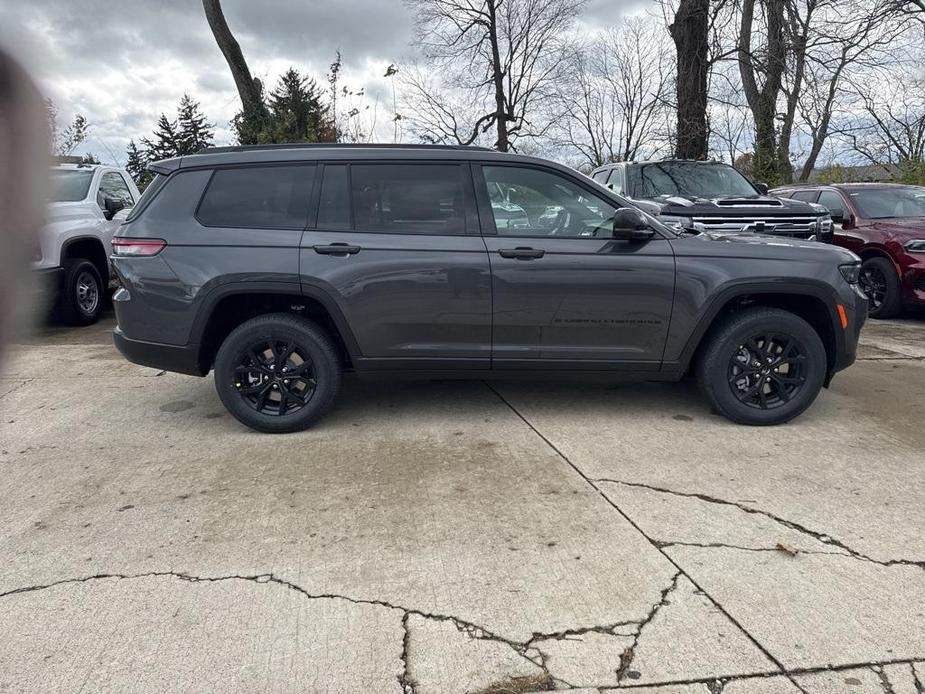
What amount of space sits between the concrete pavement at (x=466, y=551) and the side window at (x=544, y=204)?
1294 mm

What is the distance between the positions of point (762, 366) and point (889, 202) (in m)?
6.65

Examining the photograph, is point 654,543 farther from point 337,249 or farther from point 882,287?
Result: point 882,287

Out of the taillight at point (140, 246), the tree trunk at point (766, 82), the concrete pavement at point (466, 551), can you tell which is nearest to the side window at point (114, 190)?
the concrete pavement at point (466, 551)

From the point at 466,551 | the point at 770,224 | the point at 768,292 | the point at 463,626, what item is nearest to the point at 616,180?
the point at 770,224

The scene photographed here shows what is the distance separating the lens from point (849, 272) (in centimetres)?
454

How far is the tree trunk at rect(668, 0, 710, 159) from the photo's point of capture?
13.5 meters

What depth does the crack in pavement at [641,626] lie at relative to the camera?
228 centimetres

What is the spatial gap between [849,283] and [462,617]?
3519 millimetres

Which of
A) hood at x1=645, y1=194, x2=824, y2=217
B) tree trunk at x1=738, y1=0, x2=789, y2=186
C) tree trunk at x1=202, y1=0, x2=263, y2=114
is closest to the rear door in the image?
hood at x1=645, y1=194, x2=824, y2=217

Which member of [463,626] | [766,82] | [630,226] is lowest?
[463,626]

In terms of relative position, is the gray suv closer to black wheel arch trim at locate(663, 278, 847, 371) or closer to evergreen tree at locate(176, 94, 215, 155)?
black wheel arch trim at locate(663, 278, 847, 371)

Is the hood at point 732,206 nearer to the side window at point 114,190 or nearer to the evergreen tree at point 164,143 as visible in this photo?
the side window at point 114,190

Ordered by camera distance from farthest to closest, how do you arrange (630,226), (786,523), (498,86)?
(498,86), (630,226), (786,523)

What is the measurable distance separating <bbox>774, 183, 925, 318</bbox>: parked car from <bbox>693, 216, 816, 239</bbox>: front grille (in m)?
1.52
